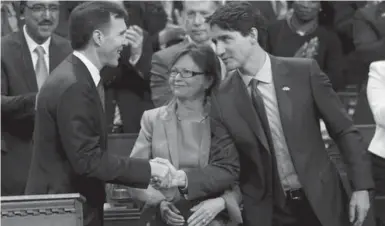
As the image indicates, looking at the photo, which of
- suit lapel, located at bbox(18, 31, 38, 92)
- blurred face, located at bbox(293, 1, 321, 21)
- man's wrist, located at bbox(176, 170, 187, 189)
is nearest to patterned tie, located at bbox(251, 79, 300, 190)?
man's wrist, located at bbox(176, 170, 187, 189)

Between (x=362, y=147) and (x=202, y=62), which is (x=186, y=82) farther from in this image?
(x=362, y=147)

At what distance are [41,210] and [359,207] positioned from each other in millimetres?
1515

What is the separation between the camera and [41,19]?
598 cm

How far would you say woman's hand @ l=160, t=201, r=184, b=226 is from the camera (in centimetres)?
442

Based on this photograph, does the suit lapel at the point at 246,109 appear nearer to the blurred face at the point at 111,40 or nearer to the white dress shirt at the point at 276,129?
the white dress shirt at the point at 276,129

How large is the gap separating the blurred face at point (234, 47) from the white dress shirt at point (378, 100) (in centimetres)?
64

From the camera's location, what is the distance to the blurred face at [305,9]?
267 inches

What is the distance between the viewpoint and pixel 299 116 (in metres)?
4.59

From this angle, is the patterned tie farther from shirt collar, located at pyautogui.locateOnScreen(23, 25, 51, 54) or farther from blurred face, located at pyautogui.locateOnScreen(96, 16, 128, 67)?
shirt collar, located at pyautogui.locateOnScreen(23, 25, 51, 54)

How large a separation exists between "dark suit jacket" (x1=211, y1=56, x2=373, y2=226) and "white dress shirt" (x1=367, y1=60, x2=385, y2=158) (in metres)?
0.19

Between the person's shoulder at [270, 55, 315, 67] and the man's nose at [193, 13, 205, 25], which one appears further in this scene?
the man's nose at [193, 13, 205, 25]

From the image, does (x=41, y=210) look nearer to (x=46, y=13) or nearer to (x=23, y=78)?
(x=23, y=78)

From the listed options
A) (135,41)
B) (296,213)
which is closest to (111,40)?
(296,213)

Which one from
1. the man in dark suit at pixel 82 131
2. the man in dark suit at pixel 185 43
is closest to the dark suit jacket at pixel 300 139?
the man in dark suit at pixel 82 131
